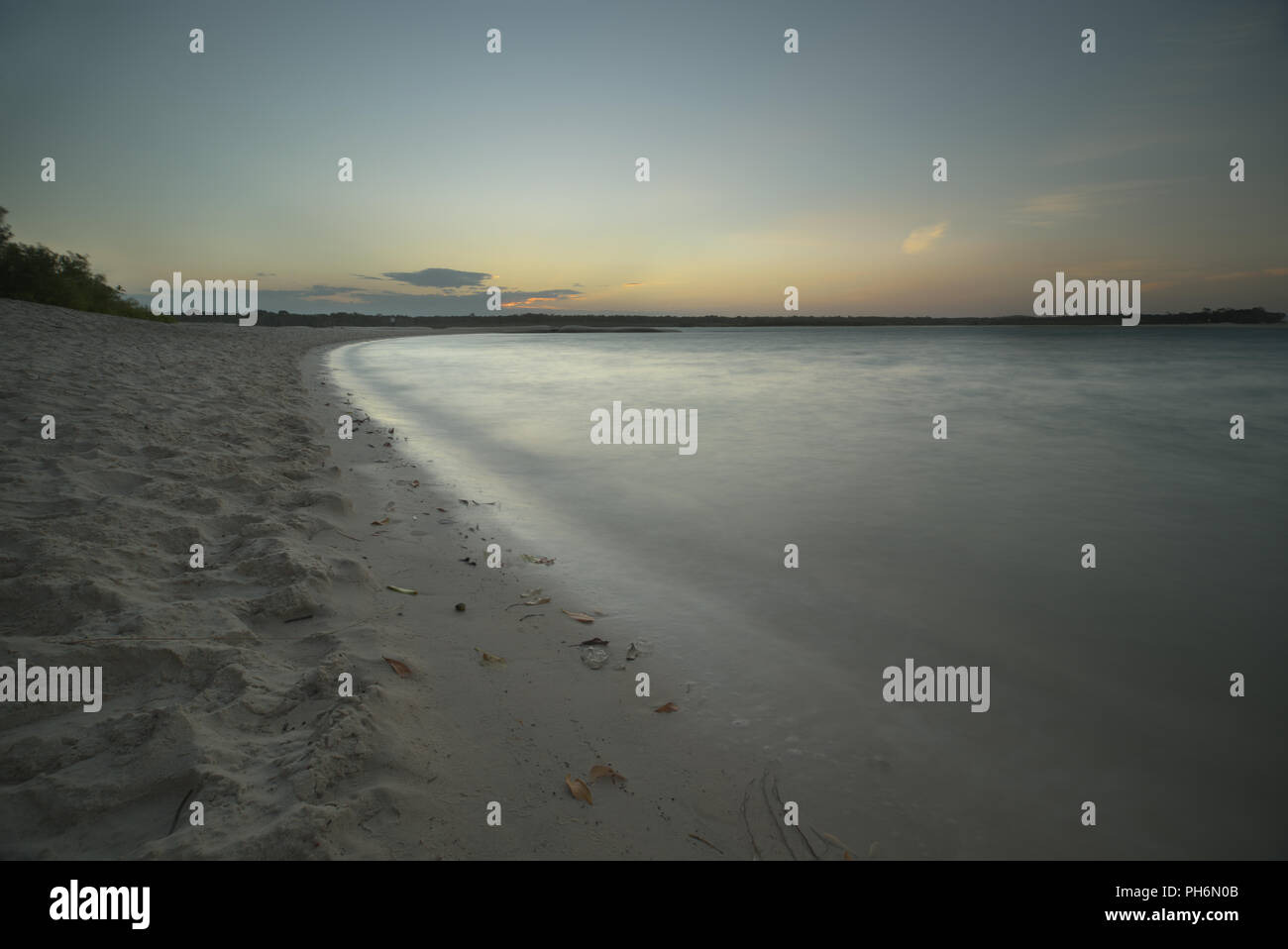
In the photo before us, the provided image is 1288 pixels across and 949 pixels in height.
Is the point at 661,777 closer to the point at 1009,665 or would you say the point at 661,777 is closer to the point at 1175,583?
the point at 1009,665

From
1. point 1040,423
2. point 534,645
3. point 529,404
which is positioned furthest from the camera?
point 529,404

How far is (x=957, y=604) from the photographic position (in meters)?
4.14

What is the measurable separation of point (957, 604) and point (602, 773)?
3.09 metres

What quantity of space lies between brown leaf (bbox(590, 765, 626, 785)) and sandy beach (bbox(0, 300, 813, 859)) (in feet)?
0.09

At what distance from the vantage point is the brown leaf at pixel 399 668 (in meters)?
2.80

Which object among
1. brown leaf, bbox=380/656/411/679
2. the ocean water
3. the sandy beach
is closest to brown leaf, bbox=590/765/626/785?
the sandy beach

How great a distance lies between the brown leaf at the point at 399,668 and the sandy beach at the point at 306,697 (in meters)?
0.01

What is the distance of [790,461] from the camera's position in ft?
28.2

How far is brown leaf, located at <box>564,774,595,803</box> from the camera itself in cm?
217

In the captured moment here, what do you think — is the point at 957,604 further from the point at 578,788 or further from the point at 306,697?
the point at 306,697

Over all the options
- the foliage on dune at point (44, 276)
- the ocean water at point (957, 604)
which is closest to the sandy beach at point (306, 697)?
the ocean water at point (957, 604)
